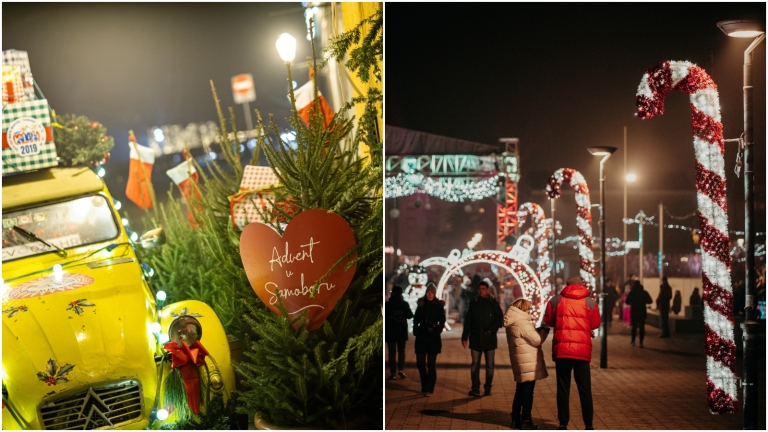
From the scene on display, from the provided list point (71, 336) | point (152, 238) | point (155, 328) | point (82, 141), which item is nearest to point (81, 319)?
point (71, 336)

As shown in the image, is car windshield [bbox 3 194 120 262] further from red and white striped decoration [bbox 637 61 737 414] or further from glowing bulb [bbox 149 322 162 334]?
red and white striped decoration [bbox 637 61 737 414]

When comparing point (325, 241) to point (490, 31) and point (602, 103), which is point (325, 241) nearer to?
point (490, 31)

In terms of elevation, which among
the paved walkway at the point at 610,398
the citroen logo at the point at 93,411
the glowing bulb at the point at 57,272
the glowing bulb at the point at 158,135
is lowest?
the paved walkway at the point at 610,398

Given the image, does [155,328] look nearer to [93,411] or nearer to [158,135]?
[93,411]

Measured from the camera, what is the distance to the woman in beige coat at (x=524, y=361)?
6.05m

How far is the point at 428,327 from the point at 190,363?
264 centimetres

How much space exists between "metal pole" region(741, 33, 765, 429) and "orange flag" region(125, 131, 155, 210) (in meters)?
7.98

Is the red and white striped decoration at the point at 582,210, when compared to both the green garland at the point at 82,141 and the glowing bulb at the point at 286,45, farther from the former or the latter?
the green garland at the point at 82,141

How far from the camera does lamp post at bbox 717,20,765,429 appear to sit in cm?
575

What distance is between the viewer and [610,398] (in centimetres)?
683

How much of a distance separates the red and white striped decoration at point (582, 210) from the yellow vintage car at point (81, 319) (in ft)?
11.8

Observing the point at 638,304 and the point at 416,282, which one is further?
the point at 416,282

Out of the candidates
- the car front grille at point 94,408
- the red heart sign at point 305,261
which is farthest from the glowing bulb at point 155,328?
the red heart sign at point 305,261

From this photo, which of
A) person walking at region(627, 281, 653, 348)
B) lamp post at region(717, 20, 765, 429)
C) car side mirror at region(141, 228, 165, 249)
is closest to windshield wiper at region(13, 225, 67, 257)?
car side mirror at region(141, 228, 165, 249)
